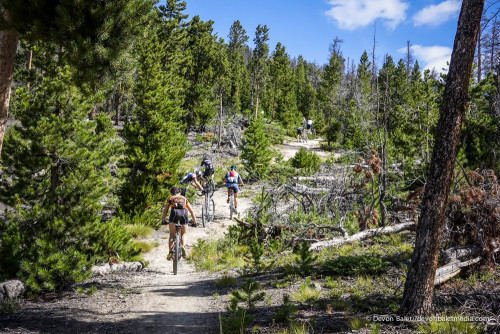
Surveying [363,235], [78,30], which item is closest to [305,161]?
[363,235]

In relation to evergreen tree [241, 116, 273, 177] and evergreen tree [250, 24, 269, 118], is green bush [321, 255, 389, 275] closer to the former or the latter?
evergreen tree [241, 116, 273, 177]

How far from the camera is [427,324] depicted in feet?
12.2

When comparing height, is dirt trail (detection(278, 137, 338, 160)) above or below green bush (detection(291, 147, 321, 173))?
above

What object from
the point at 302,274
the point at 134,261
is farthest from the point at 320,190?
the point at 134,261

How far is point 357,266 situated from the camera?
5.99m

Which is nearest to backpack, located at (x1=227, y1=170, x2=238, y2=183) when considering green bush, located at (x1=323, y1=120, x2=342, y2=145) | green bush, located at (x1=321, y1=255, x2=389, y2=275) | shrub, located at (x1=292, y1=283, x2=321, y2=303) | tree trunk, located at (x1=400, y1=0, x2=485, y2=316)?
green bush, located at (x1=321, y1=255, x2=389, y2=275)

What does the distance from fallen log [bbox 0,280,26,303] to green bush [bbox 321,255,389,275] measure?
5.78 m

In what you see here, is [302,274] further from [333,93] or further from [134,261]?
[333,93]

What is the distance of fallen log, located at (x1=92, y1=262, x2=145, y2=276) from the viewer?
7.30 meters

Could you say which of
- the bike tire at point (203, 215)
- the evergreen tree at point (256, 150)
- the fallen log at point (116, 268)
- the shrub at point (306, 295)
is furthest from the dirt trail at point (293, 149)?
the shrub at point (306, 295)

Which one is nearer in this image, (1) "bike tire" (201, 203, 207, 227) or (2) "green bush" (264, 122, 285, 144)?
(1) "bike tire" (201, 203, 207, 227)

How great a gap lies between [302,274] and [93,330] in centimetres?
393

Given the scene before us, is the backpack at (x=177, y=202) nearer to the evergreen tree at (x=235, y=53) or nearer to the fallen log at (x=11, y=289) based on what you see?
the fallen log at (x=11, y=289)

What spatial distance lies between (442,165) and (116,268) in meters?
7.21
